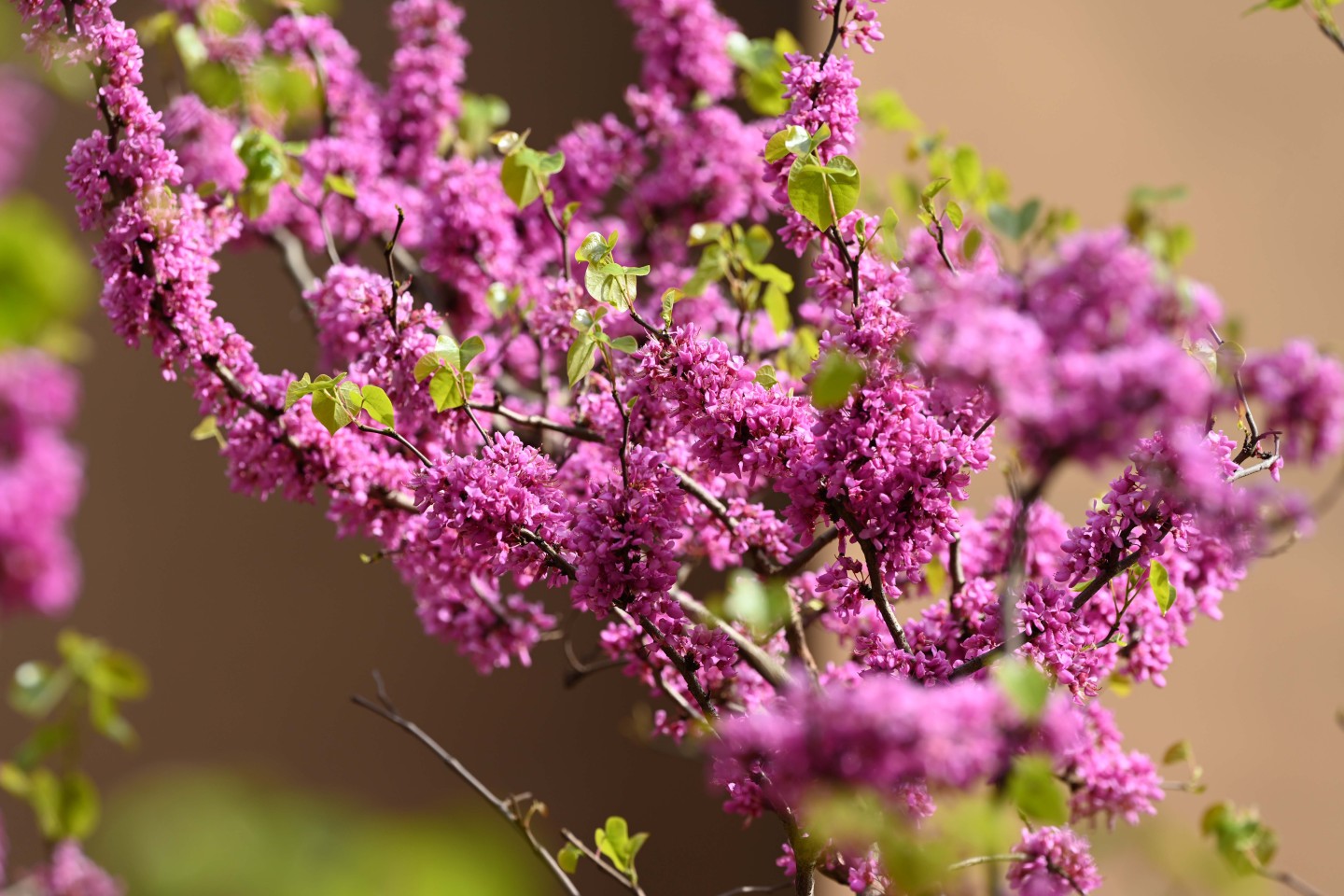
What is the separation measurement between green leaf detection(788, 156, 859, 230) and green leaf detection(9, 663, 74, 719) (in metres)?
0.69

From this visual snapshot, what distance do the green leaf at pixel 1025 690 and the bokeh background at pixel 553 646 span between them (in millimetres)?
1309

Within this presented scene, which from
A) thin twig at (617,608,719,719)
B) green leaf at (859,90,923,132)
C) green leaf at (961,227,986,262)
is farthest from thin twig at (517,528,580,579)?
green leaf at (859,90,923,132)

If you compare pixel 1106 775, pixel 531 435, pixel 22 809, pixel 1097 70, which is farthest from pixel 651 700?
pixel 1097 70

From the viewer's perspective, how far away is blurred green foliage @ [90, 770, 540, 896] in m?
0.37

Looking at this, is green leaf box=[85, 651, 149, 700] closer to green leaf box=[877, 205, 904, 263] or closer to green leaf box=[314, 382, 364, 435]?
green leaf box=[314, 382, 364, 435]

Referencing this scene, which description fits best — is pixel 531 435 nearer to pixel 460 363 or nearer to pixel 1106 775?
pixel 460 363

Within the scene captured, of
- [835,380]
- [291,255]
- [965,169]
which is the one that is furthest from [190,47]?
[835,380]

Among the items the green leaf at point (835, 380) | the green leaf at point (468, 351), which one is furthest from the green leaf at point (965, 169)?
the green leaf at point (835, 380)

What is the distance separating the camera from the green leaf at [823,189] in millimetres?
734

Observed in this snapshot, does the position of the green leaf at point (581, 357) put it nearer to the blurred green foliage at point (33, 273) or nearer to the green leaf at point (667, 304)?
the green leaf at point (667, 304)

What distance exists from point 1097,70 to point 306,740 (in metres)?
1.69

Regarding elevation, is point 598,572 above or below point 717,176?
below

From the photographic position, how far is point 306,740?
1.81 metres

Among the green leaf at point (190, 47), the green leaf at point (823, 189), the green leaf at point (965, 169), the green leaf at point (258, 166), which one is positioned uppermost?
the green leaf at point (965, 169)
